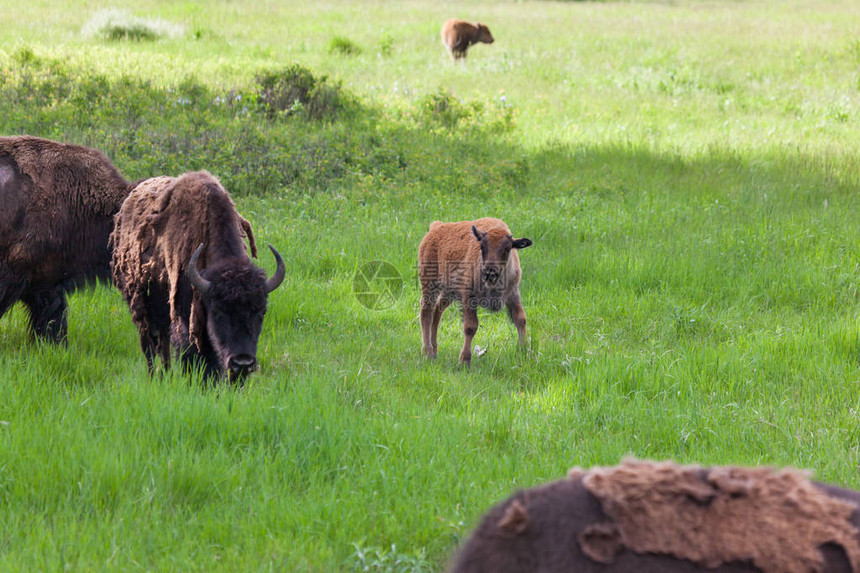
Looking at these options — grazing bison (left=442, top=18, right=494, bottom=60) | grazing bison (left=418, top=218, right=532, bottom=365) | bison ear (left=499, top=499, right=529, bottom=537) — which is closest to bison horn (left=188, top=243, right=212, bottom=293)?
grazing bison (left=418, top=218, right=532, bottom=365)

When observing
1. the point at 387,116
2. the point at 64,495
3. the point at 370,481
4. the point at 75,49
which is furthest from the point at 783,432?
the point at 75,49

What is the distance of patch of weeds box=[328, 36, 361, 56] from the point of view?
21.8m

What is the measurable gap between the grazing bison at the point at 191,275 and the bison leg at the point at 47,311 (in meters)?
0.62

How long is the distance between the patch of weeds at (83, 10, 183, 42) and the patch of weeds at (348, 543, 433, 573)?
62.3 feet

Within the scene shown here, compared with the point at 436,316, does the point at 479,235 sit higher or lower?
higher

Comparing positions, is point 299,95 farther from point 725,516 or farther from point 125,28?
point 725,516

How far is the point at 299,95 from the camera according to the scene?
48.6 ft

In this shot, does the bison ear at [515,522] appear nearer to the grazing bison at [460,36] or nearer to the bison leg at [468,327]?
the bison leg at [468,327]

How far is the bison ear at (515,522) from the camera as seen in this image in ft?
7.56

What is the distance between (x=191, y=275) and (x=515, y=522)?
13.3 feet

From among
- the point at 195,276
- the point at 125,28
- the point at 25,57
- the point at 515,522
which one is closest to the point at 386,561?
the point at 515,522

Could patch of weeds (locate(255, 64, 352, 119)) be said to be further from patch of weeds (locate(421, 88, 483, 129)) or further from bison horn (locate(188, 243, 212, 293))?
bison horn (locate(188, 243, 212, 293))

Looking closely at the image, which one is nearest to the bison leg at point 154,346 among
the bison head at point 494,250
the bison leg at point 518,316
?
the bison head at point 494,250

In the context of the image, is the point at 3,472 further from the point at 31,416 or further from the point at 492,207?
the point at 492,207
